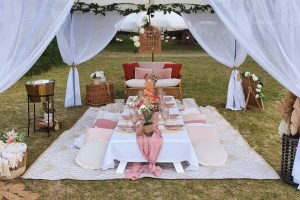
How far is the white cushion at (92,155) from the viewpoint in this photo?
585 cm

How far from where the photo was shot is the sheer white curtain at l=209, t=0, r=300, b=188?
5.00m

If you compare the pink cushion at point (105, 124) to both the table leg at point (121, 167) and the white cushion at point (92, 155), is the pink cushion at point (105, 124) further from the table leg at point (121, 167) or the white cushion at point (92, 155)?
the table leg at point (121, 167)

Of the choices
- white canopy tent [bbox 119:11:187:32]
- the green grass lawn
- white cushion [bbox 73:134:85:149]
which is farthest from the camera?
white canopy tent [bbox 119:11:187:32]

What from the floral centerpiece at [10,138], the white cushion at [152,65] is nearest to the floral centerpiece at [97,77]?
the white cushion at [152,65]

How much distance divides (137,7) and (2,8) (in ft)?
15.2

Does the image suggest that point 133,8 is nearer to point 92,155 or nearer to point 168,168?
point 92,155

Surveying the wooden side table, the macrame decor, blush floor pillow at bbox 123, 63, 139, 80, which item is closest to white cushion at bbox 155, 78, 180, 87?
blush floor pillow at bbox 123, 63, 139, 80

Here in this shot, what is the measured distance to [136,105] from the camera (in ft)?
20.2

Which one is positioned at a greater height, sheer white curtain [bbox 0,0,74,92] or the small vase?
sheer white curtain [bbox 0,0,74,92]

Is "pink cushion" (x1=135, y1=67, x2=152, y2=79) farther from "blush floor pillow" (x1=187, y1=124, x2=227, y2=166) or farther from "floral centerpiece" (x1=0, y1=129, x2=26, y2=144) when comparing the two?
"floral centerpiece" (x1=0, y1=129, x2=26, y2=144)

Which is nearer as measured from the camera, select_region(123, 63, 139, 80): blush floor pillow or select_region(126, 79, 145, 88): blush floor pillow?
select_region(126, 79, 145, 88): blush floor pillow

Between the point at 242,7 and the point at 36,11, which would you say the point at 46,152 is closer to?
the point at 36,11

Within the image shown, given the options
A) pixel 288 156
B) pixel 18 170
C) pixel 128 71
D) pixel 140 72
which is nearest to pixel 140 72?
pixel 140 72

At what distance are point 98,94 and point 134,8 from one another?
7.56 feet
